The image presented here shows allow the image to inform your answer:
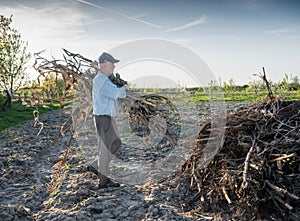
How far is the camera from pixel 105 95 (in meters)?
4.61

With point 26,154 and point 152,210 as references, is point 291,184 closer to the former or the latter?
point 152,210

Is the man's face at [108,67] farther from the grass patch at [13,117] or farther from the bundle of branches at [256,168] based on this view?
the grass patch at [13,117]

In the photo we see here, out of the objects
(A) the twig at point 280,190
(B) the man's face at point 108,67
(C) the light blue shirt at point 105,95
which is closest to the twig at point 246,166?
(A) the twig at point 280,190

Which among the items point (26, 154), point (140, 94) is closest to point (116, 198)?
point (140, 94)

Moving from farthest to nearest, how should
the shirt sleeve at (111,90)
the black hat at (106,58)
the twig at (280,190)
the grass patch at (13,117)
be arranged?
the grass patch at (13,117), the black hat at (106,58), the shirt sleeve at (111,90), the twig at (280,190)

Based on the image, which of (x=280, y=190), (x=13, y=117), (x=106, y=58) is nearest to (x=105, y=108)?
(x=106, y=58)

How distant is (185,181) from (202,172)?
0.34m

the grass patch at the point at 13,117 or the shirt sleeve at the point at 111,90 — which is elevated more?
the shirt sleeve at the point at 111,90

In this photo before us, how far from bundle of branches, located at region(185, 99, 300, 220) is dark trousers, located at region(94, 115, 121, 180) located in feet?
4.12

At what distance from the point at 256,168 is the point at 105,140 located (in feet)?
7.34

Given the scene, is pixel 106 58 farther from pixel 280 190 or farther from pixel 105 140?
pixel 280 190

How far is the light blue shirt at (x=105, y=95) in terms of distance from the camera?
458cm

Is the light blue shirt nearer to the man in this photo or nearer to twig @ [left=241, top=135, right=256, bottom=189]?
the man

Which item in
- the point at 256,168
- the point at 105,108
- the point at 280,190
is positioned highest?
the point at 105,108
